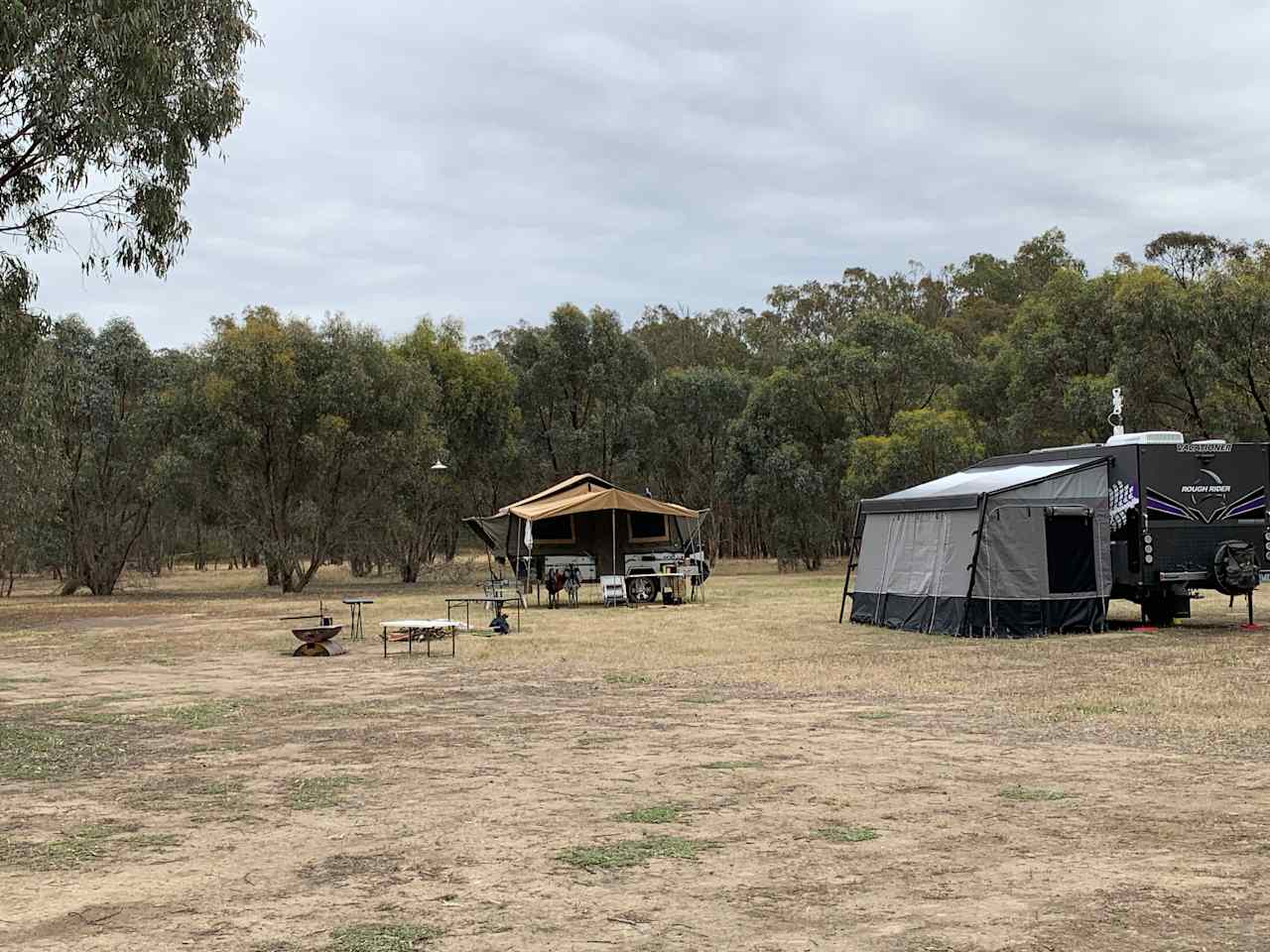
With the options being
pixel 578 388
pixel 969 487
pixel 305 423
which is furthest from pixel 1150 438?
pixel 578 388

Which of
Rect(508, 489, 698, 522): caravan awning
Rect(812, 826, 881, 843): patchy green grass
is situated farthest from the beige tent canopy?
Rect(812, 826, 881, 843): patchy green grass

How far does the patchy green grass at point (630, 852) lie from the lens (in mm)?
4691

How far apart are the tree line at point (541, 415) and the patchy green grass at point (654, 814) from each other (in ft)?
54.3

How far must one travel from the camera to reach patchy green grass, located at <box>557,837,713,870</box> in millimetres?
4691

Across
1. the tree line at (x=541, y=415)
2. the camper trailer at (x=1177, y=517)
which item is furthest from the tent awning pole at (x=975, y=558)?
the tree line at (x=541, y=415)

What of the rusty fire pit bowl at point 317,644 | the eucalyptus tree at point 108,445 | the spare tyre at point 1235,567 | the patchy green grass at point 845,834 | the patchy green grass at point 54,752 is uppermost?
the eucalyptus tree at point 108,445

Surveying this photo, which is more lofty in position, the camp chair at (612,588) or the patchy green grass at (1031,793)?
the camp chair at (612,588)

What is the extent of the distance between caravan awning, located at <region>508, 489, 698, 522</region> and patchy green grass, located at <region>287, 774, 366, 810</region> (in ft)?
48.7

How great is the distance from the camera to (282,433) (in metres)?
30.7

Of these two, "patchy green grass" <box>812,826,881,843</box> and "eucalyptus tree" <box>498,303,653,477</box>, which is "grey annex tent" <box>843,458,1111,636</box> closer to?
"patchy green grass" <box>812,826,881,843</box>

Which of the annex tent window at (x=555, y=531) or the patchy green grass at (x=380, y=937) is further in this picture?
the annex tent window at (x=555, y=531)

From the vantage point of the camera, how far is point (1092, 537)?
47.7 feet

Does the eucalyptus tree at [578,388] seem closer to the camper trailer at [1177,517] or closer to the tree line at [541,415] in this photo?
the tree line at [541,415]

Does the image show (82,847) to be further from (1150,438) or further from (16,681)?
(1150,438)
